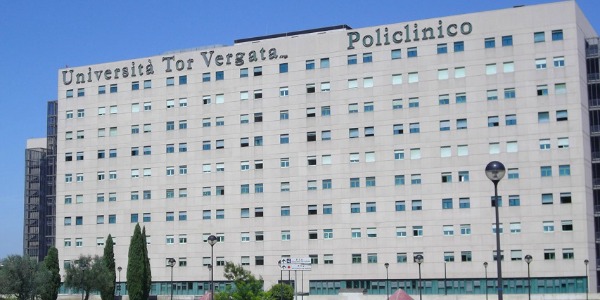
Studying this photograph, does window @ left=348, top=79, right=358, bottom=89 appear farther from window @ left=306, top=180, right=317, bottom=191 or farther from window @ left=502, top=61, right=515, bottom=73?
window @ left=502, top=61, right=515, bottom=73

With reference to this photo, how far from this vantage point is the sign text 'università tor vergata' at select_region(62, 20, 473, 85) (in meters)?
87.6

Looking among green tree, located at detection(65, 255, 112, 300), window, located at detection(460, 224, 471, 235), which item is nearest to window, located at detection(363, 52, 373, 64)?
window, located at detection(460, 224, 471, 235)

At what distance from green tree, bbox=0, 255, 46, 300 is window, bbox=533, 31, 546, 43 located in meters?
51.7

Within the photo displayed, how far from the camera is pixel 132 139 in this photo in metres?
102

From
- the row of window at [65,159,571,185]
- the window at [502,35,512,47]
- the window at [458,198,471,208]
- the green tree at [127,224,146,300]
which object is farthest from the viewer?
the green tree at [127,224,146,300]

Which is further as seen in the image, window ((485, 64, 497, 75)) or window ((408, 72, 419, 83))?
window ((408, 72, 419, 83))

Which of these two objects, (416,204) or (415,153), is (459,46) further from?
(416,204)

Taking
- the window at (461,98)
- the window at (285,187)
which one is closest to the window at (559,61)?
the window at (461,98)

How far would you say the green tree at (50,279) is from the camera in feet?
264

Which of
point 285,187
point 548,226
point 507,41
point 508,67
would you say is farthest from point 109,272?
point 507,41

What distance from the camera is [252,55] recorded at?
96000 millimetres

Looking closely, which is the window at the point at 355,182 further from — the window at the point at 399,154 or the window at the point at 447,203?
the window at the point at 447,203

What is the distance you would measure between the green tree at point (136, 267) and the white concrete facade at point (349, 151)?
38.2ft

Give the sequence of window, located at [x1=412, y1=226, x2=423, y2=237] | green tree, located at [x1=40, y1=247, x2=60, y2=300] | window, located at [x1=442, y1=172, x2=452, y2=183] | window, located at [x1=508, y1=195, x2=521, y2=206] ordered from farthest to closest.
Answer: window, located at [x1=412, y1=226, x2=423, y2=237] → window, located at [x1=442, y1=172, x2=452, y2=183] → window, located at [x1=508, y1=195, x2=521, y2=206] → green tree, located at [x1=40, y1=247, x2=60, y2=300]
